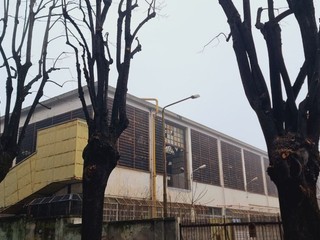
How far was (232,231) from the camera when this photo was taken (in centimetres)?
998

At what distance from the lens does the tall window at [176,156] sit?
25297mm

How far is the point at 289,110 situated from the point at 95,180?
3.57 metres

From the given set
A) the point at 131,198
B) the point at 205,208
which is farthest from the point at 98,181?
the point at 205,208

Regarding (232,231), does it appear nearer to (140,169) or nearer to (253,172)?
(140,169)

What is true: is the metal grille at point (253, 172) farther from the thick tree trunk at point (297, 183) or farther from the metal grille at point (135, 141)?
the thick tree trunk at point (297, 183)

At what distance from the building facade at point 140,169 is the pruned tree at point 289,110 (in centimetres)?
920

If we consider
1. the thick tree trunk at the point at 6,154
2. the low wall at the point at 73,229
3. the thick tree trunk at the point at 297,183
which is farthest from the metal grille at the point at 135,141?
the thick tree trunk at the point at 297,183

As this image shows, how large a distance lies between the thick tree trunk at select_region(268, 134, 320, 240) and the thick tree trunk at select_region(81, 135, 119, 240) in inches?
126

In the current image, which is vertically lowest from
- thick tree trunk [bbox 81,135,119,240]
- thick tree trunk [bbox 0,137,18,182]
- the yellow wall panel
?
thick tree trunk [bbox 81,135,119,240]

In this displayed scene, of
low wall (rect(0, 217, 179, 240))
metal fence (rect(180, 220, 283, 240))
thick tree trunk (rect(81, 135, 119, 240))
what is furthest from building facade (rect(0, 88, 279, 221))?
thick tree trunk (rect(81, 135, 119, 240))

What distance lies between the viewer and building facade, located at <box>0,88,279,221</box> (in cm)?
1792

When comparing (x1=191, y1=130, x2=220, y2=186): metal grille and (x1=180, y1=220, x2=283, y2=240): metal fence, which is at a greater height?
(x1=191, y1=130, x2=220, y2=186): metal grille

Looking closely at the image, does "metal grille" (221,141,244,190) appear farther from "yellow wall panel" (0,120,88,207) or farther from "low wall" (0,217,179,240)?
"low wall" (0,217,179,240)

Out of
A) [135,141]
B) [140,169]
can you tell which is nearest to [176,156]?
[140,169]
